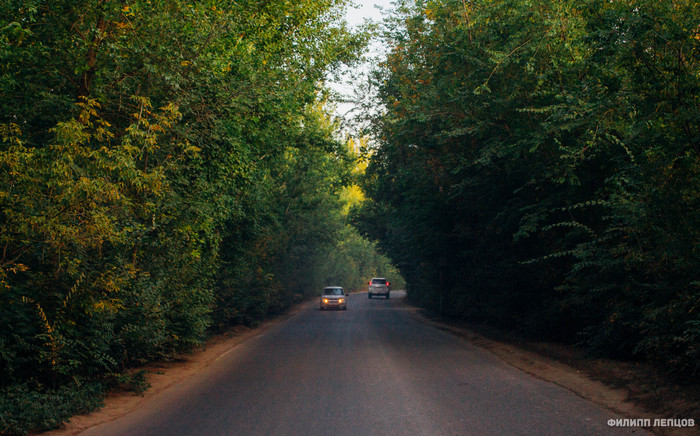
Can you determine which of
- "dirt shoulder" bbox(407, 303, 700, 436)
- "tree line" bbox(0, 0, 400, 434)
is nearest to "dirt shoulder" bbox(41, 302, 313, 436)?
"tree line" bbox(0, 0, 400, 434)

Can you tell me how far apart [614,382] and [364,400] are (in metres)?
4.74

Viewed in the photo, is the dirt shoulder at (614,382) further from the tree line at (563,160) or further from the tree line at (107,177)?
the tree line at (107,177)

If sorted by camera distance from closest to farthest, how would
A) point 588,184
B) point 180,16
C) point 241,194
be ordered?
point 180,16
point 588,184
point 241,194

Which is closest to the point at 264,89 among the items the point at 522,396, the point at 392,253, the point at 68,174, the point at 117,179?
the point at 117,179

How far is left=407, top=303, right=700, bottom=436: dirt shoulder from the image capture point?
8.26 metres

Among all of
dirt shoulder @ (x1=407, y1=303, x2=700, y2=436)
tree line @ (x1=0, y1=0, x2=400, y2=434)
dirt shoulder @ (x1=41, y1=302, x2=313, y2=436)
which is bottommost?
dirt shoulder @ (x1=41, y1=302, x2=313, y2=436)

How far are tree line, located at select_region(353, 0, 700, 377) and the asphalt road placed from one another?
97.4 inches

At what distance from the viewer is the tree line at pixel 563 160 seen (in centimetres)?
909

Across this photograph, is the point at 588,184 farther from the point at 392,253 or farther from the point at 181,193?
the point at 392,253

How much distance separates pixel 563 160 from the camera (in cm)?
1417

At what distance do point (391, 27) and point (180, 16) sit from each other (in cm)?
1596

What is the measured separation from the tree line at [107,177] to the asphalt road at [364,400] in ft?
4.35

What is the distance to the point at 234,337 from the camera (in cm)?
2228

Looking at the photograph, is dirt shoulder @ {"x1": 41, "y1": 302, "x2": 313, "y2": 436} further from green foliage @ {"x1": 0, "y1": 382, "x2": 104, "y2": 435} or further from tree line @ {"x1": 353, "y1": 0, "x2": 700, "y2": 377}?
tree line @ {"x1": 353, "y1": 0, "x2": 700, "y2": 377}
